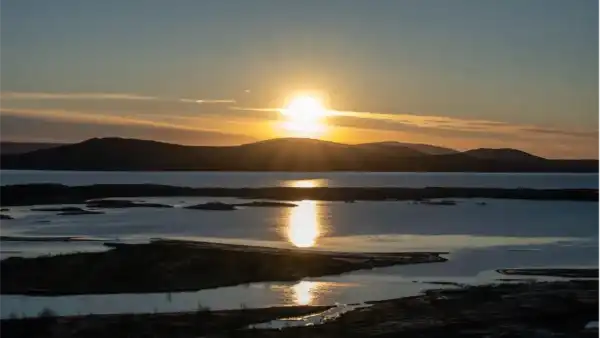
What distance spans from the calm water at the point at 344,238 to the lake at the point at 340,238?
0.14 feet

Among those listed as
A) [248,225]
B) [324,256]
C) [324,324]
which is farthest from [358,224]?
[324,324]

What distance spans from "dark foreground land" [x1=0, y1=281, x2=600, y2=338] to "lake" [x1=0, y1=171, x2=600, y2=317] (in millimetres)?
2481

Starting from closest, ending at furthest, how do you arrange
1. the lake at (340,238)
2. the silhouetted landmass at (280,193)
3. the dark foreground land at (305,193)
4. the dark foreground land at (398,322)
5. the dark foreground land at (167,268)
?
the dark foreground land at (398,322) → the lake at (340,238) → the dark foreground land at (167,268) → the silhouetted landmass at (280,193) → the dark foreground land at (305,193)

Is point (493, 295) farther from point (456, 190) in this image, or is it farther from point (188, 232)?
point (456, 190)

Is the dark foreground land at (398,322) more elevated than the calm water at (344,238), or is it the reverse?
the dark foreground land at (398,322)

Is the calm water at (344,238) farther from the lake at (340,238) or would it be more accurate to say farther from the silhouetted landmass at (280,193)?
the silhouetted landmass at (280,193)

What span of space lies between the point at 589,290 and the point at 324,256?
12.7 metres

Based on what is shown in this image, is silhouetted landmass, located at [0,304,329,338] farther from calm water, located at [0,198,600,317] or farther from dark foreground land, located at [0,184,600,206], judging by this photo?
dark foreground land, located at [0,184,600,206]

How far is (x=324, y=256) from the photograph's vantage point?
3478cm

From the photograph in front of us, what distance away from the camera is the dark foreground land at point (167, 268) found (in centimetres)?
2667

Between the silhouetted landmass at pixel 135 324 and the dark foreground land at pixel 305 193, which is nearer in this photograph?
the silhouetted landmass at pixel 135 324

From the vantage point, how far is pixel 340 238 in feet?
155

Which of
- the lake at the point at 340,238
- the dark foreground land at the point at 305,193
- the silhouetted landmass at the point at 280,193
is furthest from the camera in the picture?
the dark foreground land at the point at 305,193

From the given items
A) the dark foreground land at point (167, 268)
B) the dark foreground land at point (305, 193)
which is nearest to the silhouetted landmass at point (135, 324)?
the dark foreground land at point (167, 268)
